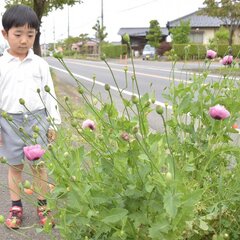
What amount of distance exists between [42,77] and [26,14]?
40 cm

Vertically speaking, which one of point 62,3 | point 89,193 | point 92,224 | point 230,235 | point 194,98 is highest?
point 62,3

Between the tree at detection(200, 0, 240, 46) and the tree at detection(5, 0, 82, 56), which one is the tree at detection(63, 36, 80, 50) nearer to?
the tree at detection(200, 0, 240, 46)

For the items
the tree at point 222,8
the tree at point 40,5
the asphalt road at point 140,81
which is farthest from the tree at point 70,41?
the tree at point 40,5

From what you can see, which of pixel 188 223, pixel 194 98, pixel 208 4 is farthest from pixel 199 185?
pixel 208 4

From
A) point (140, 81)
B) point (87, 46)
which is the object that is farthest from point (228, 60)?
point (87, 46)

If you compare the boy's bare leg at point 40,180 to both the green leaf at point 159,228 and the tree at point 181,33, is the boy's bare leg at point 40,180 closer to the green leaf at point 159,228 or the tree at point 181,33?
the green leaf at point 159,228

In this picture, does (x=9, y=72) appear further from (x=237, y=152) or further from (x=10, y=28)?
(x=237, y=152)

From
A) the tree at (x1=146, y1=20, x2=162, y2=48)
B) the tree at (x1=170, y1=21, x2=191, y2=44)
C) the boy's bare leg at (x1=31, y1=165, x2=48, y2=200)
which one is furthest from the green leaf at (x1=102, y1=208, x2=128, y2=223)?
the tree at (x1=146, y1=20, x2=162, y2=48)

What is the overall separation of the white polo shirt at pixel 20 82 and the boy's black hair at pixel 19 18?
22 centimetres

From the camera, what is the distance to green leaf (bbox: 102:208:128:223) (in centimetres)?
150

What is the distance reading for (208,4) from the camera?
21094mm

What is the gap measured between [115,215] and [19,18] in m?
1.46

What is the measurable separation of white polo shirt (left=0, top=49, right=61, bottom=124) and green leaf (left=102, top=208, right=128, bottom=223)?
117 centimetres

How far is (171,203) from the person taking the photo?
136 centimetres
